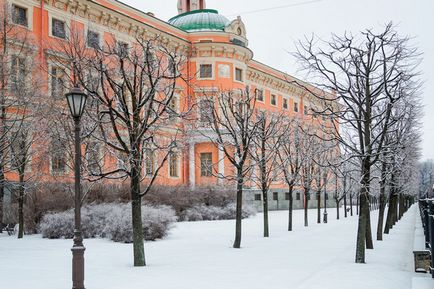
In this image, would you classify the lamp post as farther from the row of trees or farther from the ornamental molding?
the ornamental molding

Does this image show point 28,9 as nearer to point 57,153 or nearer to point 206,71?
point 57,153

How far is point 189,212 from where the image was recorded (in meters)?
35.3

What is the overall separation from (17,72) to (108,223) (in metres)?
8.33

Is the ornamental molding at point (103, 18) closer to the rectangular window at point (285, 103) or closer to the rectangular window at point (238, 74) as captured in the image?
the rectangular window at point (238, 74)

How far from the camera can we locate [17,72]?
76.7 ft

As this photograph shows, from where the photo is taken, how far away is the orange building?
1305 inches

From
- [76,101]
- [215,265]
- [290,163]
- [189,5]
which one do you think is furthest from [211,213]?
[189,5]

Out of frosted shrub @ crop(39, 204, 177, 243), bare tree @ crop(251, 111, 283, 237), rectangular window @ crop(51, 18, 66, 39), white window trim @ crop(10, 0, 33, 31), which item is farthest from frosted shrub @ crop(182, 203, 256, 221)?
white window trim @ crop(10, 0, 33, 31)

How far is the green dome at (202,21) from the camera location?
52125mm

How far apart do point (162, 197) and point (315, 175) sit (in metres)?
10.4

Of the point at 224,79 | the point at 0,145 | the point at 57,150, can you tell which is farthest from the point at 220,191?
the point at 0,145

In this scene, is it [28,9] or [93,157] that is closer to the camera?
[93,157]

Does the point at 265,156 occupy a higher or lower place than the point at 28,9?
lower

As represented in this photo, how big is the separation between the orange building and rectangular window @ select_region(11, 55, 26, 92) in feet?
16.0
